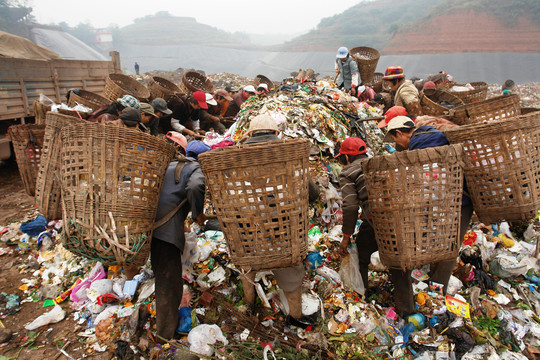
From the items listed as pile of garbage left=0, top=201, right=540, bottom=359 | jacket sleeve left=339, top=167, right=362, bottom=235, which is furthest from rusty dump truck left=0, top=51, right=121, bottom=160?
jacket sleeve left=339, top=167, right=362, bottom=235

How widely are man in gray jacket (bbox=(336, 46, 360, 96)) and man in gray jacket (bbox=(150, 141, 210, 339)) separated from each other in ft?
18.8

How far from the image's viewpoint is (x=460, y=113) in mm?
3582

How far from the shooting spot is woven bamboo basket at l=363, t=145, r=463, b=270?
2121 millimetres

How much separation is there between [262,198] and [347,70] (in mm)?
6340

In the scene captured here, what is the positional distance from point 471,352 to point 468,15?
143ft

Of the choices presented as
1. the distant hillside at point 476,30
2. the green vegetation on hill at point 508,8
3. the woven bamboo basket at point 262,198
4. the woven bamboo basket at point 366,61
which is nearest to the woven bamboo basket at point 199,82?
the woven bamboo basket at point 366,61

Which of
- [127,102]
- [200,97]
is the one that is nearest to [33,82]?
[200,97]

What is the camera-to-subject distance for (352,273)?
310 centimetres

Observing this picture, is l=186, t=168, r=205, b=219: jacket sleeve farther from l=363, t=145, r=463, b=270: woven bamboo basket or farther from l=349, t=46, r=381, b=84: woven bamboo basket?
l=349, t=46, r=381, b=84: woven bamboo basket

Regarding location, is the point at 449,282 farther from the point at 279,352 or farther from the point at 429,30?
the point at 429,30

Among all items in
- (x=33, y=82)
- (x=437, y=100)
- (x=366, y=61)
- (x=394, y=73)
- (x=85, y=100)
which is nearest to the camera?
(x=85, y=100)

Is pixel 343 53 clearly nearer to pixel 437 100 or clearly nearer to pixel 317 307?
pixel 437 100

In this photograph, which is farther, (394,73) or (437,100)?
(394,73)

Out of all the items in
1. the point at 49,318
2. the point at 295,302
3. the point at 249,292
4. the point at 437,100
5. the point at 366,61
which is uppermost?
the point at 366,61
